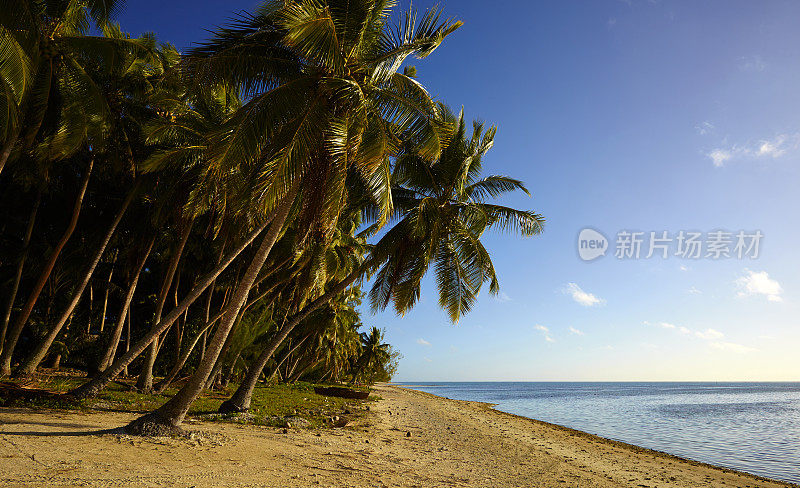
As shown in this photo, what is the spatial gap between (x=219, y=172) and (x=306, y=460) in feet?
19.4

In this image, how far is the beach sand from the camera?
6004 mm

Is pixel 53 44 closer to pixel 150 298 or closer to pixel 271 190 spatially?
pixel 271 190

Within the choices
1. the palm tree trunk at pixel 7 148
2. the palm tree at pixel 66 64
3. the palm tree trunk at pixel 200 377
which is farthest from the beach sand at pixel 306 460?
the palm tree at pixel 66 64

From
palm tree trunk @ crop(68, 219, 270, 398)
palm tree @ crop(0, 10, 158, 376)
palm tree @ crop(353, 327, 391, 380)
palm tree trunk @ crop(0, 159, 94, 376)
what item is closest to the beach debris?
palm tree trunk @ crop(68, 219, 270, 398)

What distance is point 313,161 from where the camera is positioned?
32.1 ft

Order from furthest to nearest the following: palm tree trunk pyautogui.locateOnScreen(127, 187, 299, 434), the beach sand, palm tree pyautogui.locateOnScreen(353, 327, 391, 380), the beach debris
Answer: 1. palm tree pyautogui.locateOnScreen(353, 327, 391, 380)
2. the beach debris
3. palm tree trunk pyautogui.locateOnScreen(127, 187, 299, 434)
4. the beach sand

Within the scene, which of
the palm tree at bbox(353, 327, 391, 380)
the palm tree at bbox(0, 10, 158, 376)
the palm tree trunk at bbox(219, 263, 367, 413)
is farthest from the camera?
the palm tree at bbox(353, 327, 391, 380)

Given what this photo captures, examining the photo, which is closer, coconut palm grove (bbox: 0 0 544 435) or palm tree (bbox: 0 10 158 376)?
coconut palm grove (bbox: 0 0 544 435)

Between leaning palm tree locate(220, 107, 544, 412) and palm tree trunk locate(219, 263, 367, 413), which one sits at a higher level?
leaning palm tree locate(220, 107, 544, 412)

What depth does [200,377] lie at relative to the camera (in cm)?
903

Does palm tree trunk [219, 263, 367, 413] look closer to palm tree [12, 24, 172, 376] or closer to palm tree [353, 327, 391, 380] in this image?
palm tree [12, 24, 172, 376]

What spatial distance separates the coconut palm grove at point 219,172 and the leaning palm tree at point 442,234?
0.22 feet

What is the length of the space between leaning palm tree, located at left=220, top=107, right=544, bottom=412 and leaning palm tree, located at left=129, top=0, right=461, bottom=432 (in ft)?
11.4

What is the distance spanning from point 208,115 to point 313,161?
7933 millimetres
